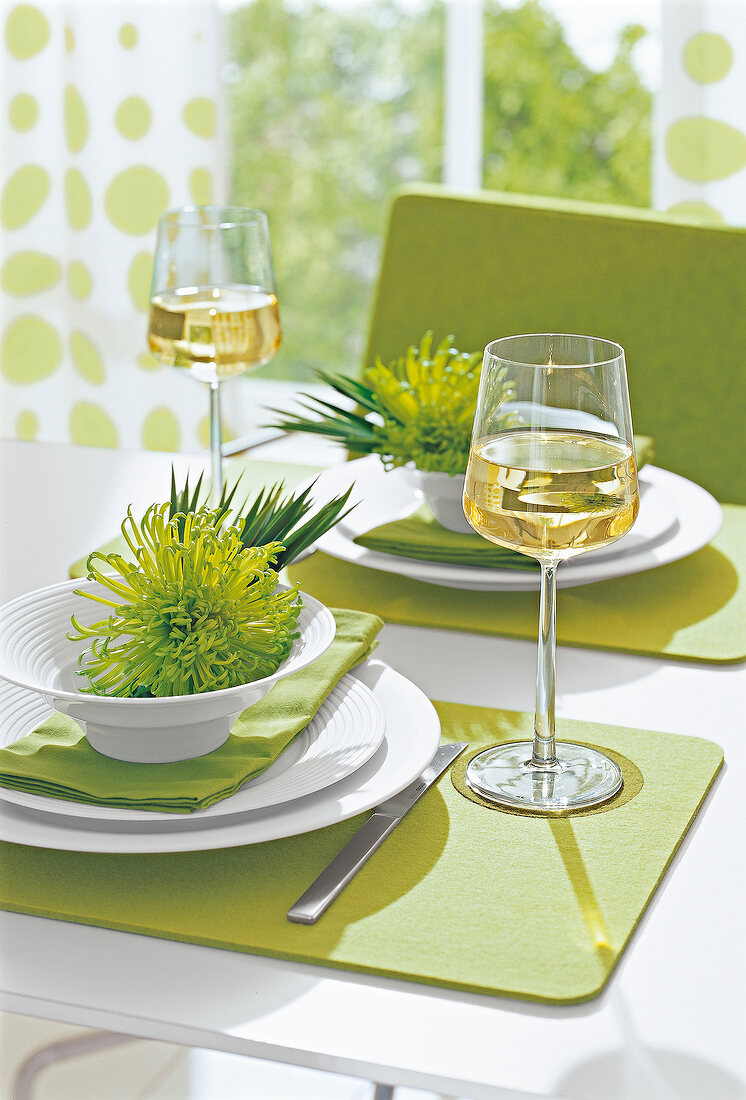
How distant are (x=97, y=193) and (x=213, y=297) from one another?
2005mm

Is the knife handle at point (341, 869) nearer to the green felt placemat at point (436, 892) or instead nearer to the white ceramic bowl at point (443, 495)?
the green felt placemat at point (436, 892)

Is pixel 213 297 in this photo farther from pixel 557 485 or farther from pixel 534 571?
pixel 557 485

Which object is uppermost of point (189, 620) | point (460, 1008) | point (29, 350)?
point (189, 620)

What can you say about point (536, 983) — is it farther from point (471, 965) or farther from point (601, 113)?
point (601, 113)

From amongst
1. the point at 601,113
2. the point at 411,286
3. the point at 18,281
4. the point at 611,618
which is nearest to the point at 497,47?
the point at 601,113

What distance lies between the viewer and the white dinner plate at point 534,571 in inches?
40.4

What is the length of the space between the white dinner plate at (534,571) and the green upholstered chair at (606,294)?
416 mm

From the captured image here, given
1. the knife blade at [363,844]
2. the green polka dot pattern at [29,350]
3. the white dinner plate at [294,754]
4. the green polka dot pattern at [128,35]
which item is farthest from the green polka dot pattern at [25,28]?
the knife blade at [363,844]

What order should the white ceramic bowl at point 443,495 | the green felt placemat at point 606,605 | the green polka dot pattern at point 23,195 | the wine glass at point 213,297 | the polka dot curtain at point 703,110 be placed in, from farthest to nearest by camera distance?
the green polka dot pattern at point 23,195 < the polka dot curtain at point 703,110 < the wine glass at point 213,297 < the white ceramic bowl at point 443,495 < the green felt placemat at point 606,605

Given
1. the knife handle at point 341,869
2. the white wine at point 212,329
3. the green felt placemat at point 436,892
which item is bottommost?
the green felt placemat at point 436,892

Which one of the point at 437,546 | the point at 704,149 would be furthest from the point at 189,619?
the point at 704,149

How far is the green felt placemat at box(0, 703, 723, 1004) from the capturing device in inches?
23.1

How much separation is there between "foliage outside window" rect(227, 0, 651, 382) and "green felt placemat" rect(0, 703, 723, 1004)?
2929mm

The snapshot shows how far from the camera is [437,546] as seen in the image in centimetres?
104
